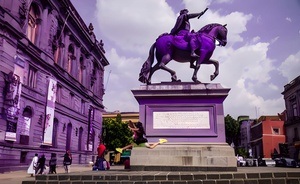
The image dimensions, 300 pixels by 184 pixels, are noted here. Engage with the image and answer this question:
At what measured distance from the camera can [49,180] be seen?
6941 mm

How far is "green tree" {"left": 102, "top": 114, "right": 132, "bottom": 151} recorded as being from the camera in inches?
2026

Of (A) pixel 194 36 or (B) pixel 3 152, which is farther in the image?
(B) pixel 3 152

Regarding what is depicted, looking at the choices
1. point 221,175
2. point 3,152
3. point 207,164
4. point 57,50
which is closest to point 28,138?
point 3,152

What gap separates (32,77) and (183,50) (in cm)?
2079

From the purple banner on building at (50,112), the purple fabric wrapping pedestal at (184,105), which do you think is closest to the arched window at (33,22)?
the purple banner on building at (50,112)

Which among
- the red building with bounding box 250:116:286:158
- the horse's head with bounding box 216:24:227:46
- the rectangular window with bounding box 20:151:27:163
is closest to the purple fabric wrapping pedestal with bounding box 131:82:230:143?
the horse's head with bounding box 216:24:227:46

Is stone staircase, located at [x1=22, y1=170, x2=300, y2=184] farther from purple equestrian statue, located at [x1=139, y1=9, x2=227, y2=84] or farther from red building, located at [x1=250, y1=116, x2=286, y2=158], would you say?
red building, located at [x1=250, y1=116, x2=286, y2=158]

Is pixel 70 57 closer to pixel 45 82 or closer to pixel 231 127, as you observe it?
pixel 45 82

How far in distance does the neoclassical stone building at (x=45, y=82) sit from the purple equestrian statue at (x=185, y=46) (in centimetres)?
1479

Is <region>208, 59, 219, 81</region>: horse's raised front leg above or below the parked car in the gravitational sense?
above

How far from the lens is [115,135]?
5269cm

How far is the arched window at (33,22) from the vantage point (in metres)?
28.3

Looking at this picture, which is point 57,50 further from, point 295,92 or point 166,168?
point 295,92

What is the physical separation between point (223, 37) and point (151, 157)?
19.3 feet
